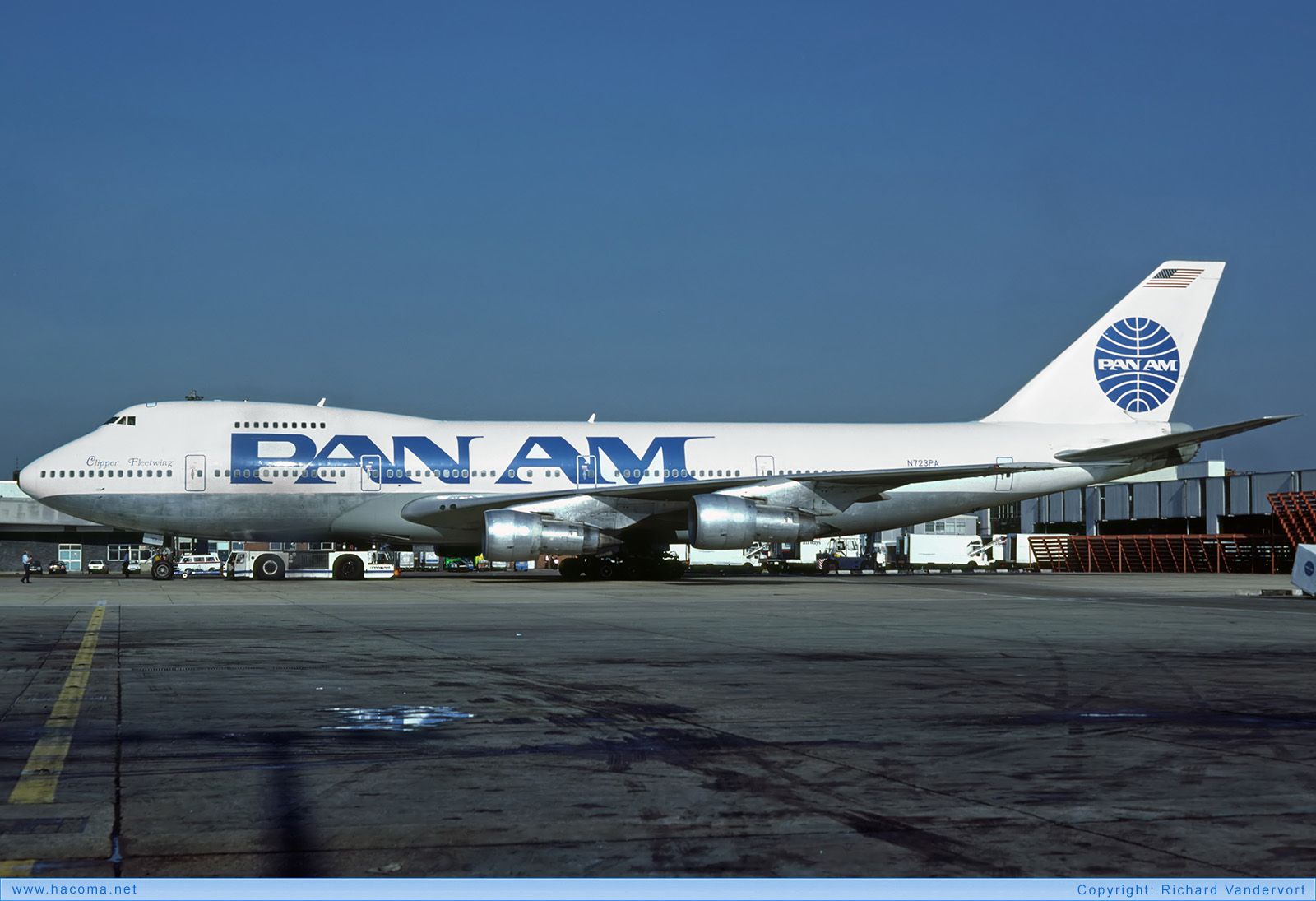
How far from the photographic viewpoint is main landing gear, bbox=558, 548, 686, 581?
3297 cm

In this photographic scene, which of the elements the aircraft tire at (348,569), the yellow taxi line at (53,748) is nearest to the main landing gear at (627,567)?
the aircraft tire at (348,569)

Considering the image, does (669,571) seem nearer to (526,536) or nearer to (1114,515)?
(526,536)

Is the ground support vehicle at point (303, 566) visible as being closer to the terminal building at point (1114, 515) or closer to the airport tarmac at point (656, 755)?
the airport tarmac at point (656, 755)

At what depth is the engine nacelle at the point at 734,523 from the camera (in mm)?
28766

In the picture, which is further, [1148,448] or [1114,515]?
[1114,515]

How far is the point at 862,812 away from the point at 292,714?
4.07m

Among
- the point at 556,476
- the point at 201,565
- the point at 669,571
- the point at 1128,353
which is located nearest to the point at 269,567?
the point at 556,476

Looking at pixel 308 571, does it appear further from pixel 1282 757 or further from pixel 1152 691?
pixel 1282 757

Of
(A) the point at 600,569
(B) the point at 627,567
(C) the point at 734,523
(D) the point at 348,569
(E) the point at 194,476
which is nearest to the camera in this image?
(C) the point at 734,523

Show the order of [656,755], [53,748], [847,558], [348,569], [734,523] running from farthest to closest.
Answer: [847,558], [348,569], [734,523], [53,748], [656,755]

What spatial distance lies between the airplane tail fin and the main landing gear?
1041 centimetres

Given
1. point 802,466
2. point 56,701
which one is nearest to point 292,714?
point 56,701

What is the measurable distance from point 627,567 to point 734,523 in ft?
18.0

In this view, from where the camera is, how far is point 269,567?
3297 centimetres
